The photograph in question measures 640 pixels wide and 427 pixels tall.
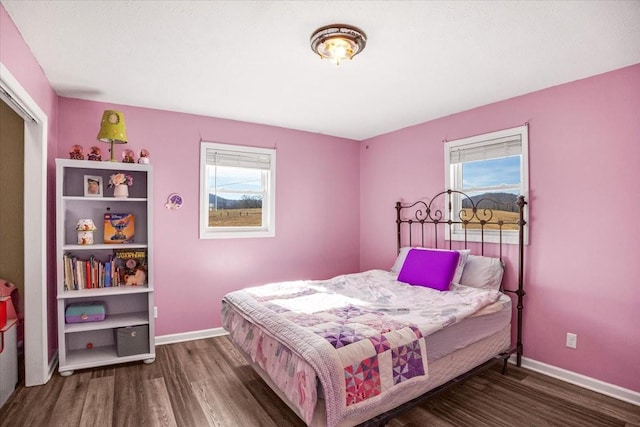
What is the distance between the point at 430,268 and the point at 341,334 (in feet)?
5.31

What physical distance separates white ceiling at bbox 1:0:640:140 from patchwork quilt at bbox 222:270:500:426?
1.77 meters

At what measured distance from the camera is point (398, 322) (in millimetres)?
2295

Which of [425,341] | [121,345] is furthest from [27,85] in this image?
[425,341]

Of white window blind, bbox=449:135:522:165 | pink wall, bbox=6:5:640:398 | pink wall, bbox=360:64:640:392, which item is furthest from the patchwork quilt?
white window blind, bbox=449:135:522:165

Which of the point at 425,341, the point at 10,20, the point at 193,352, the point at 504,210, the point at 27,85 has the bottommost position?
the point at 193,352

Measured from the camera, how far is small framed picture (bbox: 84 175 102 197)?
10.3 feet

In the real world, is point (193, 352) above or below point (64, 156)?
below

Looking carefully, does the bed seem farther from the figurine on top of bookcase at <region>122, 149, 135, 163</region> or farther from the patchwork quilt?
the figurine on top of bookcase at <region>122, 149, 135, 163</region>

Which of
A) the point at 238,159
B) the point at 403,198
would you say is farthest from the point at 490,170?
the point at 238,159

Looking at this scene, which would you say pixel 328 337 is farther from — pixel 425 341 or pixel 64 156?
pixel 64 156

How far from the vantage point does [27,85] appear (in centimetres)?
233

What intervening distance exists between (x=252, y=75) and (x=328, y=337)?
203 centimetres

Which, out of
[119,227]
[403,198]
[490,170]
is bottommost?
[119,227]

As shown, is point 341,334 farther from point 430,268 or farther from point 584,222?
point 584,222
